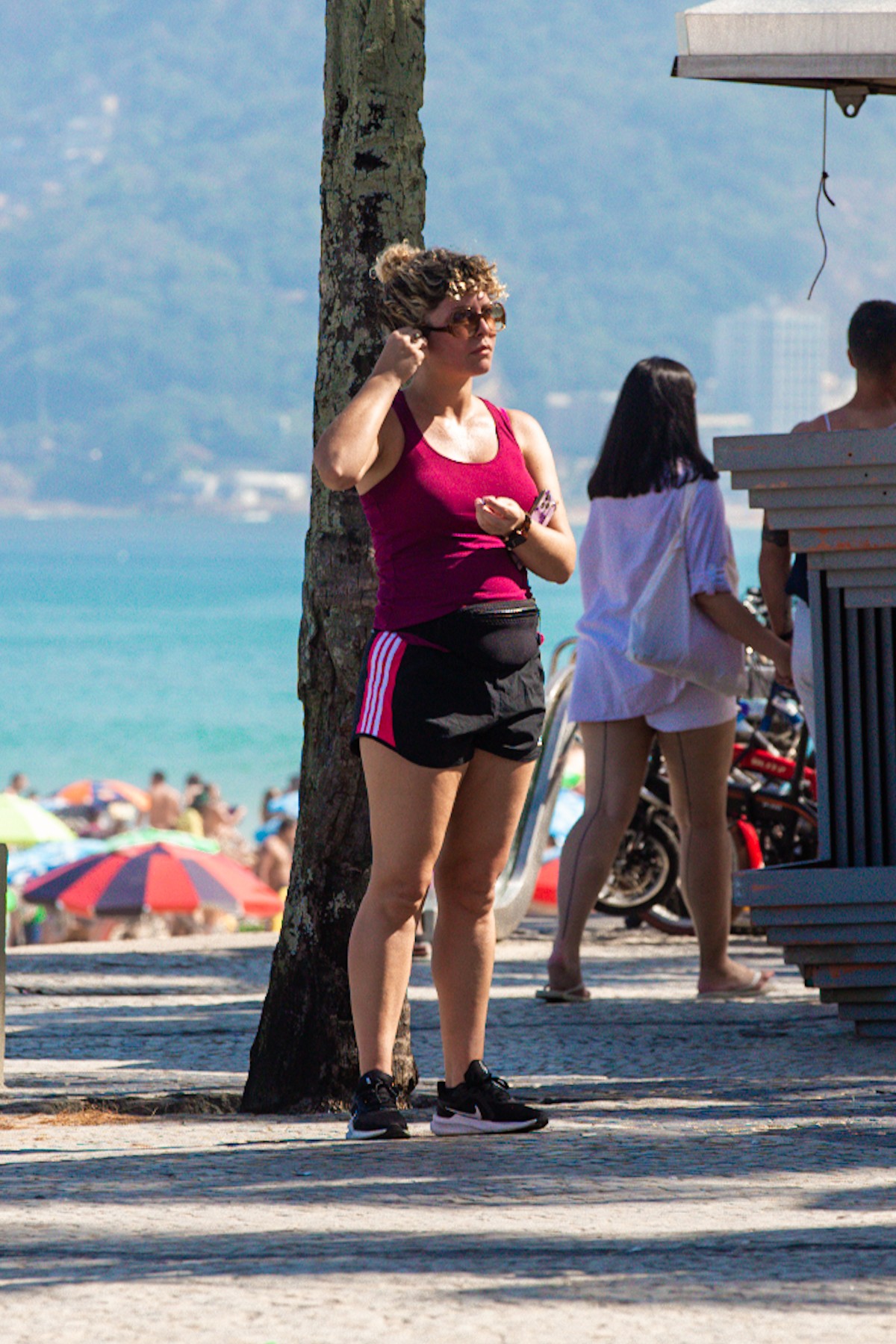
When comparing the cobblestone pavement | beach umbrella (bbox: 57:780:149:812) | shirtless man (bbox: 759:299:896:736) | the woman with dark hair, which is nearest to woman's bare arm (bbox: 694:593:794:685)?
the woman with dark hair

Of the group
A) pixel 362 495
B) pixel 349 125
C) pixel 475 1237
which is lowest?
pixel 475 1237

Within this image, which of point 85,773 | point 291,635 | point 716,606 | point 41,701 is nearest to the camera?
point 716,606

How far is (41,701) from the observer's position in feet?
305

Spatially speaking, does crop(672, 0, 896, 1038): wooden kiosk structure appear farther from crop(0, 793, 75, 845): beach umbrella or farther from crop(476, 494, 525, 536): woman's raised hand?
crop(0, 793, 75, 845): beach umbrella

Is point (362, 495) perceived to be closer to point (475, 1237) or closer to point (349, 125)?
point (349, 125)

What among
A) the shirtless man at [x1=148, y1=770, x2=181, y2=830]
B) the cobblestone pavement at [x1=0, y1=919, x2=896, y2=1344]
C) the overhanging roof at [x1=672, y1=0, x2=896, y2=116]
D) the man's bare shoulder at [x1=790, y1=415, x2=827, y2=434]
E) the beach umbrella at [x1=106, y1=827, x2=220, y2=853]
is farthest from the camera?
the shirtless man at [x1=148, y1=770, x2=181, y2=830]

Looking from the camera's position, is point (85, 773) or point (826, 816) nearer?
point (826, 816)

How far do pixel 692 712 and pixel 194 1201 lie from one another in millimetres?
3172

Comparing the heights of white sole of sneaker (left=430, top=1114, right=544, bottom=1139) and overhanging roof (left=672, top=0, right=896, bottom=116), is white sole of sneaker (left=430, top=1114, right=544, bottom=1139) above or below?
below

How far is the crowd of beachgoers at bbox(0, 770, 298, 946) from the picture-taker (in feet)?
50.9

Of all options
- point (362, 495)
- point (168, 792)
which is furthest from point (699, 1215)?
point (168, 792)

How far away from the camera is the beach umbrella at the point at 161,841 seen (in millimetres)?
16734

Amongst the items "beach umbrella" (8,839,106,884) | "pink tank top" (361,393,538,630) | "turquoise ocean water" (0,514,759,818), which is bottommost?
"beach umbrella" (8,839,106,884)

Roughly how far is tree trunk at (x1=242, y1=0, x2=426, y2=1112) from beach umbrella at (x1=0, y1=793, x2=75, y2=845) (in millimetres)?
15043
